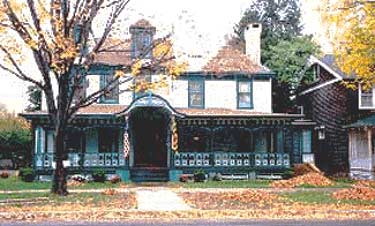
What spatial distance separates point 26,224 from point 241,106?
23.7 meters

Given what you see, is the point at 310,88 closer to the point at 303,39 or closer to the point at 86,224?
the point at 303,39

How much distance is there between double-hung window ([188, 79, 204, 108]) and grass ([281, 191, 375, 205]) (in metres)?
13.0

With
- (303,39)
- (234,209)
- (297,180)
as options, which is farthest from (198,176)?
(303,39)

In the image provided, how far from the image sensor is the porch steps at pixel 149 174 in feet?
113

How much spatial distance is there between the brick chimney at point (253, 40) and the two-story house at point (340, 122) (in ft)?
15.2

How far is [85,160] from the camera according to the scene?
34.4 meters

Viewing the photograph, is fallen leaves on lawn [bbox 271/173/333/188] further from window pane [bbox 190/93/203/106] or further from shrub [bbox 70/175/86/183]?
shrub [bbox 70/175/86/183]

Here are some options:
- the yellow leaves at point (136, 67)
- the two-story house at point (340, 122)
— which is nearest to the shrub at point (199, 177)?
the two-story house at point (340, 122)

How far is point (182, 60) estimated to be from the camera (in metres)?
24.1

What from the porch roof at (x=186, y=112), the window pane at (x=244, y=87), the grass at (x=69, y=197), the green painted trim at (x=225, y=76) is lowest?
the grass at (x=69, y=197)

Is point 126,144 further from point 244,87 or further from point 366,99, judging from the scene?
point 366,99

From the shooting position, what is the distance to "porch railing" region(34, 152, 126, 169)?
33.8 meters

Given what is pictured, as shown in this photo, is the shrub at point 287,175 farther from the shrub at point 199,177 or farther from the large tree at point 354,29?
the large tree at point 354,29

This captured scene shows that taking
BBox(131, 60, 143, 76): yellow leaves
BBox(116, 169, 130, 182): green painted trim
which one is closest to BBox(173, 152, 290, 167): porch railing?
BBox(116, 169, 130, 182): green painted trim
